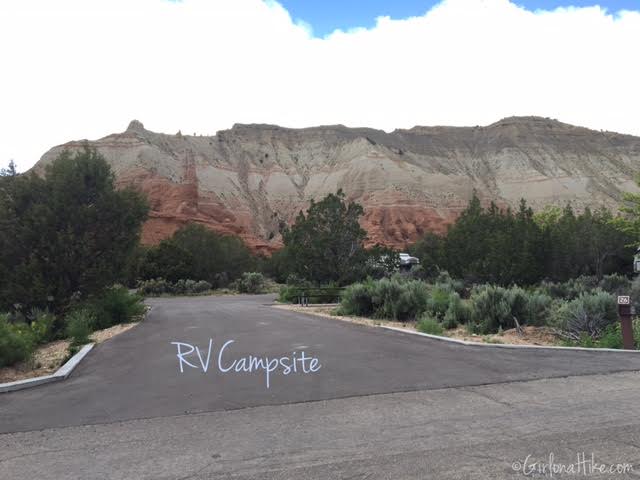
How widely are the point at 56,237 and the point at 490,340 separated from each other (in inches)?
521

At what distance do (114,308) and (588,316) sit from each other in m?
13.7

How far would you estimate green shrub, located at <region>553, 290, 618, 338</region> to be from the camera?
11117 mm

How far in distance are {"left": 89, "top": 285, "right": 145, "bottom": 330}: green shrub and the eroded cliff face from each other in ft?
193

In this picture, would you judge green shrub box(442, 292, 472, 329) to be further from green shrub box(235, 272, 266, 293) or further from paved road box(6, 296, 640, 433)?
green shrub box(235, 272, 266, 293)

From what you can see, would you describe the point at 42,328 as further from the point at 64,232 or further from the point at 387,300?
the point at 387,300

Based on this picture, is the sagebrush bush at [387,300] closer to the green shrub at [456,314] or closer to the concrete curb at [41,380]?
the green shrub at [456,314]

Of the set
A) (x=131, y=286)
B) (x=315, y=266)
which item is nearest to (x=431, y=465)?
(x=315, y=266)

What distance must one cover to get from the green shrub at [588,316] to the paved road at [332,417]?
2.44 m

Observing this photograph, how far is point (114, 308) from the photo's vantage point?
1744cm

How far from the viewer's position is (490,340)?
34.9 ft

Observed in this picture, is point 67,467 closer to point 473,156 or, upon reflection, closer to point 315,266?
point 315,266

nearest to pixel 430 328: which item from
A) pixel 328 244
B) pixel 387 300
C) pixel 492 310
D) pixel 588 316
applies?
pixel 492 310

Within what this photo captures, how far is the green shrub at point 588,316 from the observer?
1112 cm

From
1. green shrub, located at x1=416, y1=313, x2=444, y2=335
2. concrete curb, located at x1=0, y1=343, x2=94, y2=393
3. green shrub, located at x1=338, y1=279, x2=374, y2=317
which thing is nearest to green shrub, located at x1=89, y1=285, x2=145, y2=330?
green shrub, located at x1=338, y1=279, x2=374, y2=317
